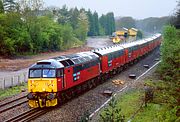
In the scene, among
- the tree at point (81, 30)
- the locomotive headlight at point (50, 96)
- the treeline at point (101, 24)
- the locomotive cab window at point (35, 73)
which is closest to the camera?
the locomotive headlight at point (50, 96)

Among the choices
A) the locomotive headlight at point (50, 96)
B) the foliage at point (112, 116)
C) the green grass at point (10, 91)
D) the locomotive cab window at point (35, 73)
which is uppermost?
the locomotive cab window at point (35, 73)

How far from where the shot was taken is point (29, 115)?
21.2m

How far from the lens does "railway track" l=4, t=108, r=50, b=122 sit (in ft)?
65.7

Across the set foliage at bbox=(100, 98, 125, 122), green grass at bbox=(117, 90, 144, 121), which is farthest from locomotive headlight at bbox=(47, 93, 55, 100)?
foliage at bbox=(100, 98, 125, 122)

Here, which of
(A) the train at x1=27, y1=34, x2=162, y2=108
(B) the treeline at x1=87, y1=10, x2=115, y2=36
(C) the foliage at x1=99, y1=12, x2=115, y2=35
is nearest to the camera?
(A) the train at x1=27, y1=34, x2=162, y2=108

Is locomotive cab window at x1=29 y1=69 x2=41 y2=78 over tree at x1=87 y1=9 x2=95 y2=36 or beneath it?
beneath

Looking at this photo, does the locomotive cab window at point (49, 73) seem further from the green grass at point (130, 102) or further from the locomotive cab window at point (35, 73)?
the green grass at point (130, 102)

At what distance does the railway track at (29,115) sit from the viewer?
65.7ft

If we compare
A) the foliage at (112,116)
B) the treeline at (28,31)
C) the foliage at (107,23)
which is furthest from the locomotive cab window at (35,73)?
the foliage at (107,23)

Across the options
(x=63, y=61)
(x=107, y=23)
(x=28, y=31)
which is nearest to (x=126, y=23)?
(x=107, y=23)

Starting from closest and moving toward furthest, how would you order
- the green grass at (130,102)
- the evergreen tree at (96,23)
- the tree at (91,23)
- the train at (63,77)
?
the green grass at (130,102)
the train at (63,77)
the tree at (91,23)
the evergreen tree at (96,23)

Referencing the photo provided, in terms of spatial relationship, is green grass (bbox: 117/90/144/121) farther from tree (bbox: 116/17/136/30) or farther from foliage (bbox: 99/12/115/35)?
tree (bbox: 116/17/136/30)

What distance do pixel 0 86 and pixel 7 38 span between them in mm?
27281

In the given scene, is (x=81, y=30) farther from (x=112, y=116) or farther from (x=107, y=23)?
(x=112, y=116)
